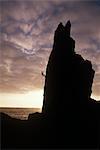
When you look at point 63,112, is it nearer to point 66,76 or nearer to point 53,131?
point 53,131

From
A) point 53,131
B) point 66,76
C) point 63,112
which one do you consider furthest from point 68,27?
point 53,131

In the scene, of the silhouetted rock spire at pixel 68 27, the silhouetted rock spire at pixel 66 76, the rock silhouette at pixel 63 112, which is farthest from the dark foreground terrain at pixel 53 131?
the silhouetted rock spire at pixel 68 27

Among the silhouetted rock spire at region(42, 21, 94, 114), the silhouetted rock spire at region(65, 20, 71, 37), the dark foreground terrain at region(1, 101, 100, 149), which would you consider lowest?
the dark foreground terrain at region(1, 101, 100, 149)

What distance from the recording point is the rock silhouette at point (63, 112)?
4684 cm

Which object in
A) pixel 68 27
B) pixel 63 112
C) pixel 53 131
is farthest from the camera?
pixel 68 27

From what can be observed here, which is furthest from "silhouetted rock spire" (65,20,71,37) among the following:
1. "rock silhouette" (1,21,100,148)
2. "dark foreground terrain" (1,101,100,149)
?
"dark foreground terrain" (1,101,100,149)

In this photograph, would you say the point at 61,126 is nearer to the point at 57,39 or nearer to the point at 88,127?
the point at 88,127

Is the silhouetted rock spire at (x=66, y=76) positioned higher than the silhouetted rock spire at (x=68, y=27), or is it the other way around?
the silhouetted rock spire at (x=68, y=27)

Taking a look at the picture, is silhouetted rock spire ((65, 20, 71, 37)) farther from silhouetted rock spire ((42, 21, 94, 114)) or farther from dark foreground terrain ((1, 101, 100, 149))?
dark foreground terrain ((1, 101, 100, 149))

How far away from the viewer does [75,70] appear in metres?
54.1

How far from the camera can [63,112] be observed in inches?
2034

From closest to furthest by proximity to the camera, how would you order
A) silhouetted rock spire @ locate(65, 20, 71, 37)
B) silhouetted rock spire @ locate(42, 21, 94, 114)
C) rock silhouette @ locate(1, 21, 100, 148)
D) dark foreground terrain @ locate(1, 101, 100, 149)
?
dark foreground terrain @ locate(1, 101, 100, 149) < rock silhouette @ locate(1, 21, 100, 148) < silhouetted rock spire @ locate(42, 21, 94, 114) < silhouetted rock spire @ locate(65, 20, 71, 37)

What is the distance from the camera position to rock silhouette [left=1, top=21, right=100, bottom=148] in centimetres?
4684

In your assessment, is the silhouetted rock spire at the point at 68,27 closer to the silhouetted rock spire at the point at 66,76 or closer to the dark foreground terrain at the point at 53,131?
the silhouetted rock spire at the point at 66,76
